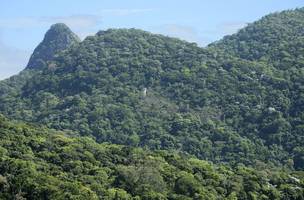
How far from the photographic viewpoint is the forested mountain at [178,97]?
130m

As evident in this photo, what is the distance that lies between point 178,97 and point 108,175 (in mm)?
80396

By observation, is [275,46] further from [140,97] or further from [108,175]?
[108,175]

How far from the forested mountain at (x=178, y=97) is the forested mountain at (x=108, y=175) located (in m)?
37.3

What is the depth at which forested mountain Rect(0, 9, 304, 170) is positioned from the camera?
130375mm

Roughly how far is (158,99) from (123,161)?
74515 mm

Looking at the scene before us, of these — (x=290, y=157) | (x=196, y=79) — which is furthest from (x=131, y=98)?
(x=290, y=157)

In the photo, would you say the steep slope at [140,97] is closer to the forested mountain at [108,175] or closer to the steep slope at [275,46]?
the steep slope at [275,46]

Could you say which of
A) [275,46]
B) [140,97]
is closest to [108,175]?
[140,97]

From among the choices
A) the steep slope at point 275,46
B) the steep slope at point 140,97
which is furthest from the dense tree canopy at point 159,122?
the steep slope at point 275,46

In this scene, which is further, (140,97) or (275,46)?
(275,46)

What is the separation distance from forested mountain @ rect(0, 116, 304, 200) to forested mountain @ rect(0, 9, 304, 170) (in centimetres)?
3734

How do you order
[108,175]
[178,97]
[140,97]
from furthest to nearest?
[140,97]
[178,97]
[108,175]

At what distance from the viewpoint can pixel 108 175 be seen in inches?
2798

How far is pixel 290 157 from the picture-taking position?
407 ft
